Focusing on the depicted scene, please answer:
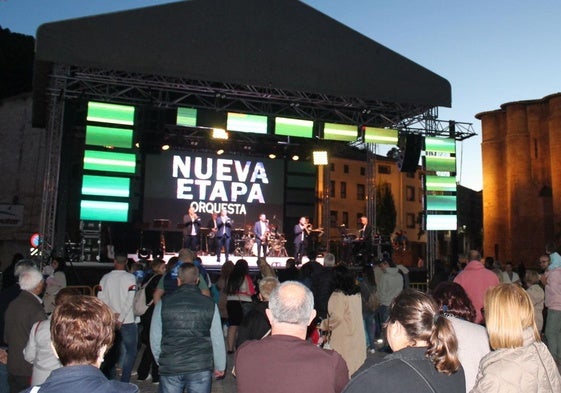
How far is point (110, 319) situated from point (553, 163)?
29.9 metres

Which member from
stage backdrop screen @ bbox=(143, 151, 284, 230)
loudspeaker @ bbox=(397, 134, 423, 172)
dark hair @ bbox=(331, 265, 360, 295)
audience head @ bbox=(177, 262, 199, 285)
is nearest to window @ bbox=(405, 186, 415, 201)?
stage backdrop screen @ bbox=(143, 151, 284, 230)

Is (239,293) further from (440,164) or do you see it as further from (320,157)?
(320,157)

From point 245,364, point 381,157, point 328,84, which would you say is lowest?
point 245,364

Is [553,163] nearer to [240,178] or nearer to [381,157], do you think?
[240,178]

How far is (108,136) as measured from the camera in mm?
14117

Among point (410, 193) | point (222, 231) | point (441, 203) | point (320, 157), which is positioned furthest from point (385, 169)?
point (222, 231)

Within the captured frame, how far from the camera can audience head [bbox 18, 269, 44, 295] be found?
14.1ft

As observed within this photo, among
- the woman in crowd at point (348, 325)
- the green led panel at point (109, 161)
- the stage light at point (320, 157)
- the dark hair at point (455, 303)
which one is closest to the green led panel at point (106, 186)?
the green led panel at point (109, 161)

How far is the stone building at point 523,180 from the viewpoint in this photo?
28.2 meters

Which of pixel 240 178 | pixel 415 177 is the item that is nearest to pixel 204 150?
pixel 240 178

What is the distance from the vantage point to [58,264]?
9258 millimetres

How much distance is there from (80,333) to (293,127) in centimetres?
1405

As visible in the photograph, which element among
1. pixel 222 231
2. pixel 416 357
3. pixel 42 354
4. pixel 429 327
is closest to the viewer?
pixel 416 357

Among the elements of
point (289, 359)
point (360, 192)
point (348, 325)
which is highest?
point (360, 192)
